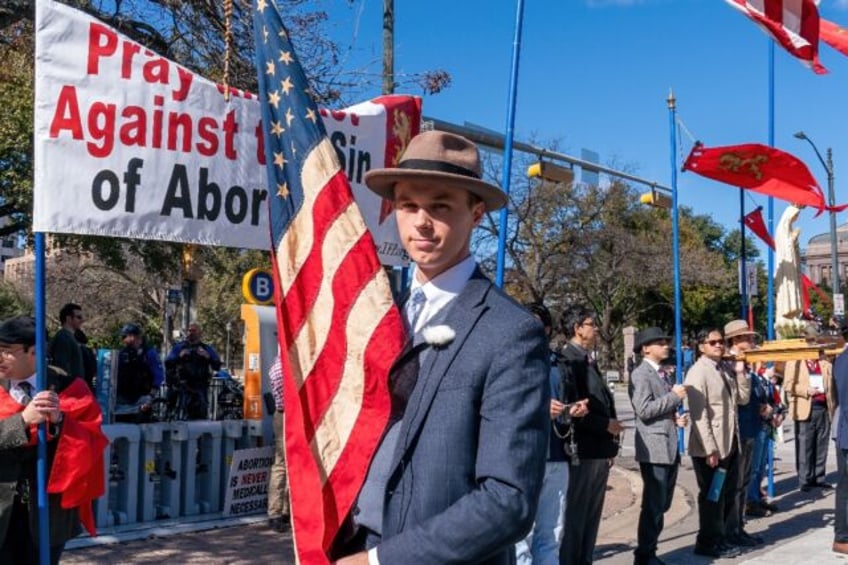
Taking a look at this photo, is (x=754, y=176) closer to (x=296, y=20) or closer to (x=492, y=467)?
(x=296, y=20)

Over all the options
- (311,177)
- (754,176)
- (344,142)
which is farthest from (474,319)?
(754,176)

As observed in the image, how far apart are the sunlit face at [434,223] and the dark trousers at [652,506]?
5354 millimetres

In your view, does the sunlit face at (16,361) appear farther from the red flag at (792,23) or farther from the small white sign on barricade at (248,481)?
the red flag at (792,23)

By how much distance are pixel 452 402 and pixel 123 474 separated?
708 centimetres

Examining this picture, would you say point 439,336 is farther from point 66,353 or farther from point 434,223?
point 66,353

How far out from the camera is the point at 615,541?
8.30 meters

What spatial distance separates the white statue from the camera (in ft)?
36.9

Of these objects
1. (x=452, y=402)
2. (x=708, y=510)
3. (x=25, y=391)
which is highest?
(x=452, y=402)

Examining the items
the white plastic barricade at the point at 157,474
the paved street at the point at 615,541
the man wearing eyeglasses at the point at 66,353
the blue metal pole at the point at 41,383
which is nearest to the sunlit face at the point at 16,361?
the blue metal pole at the point at 41,383

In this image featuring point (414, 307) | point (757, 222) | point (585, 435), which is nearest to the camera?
point (414, 307)

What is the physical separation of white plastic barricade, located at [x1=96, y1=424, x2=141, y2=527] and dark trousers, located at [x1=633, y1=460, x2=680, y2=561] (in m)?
4.51

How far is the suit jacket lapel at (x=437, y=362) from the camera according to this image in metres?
2.03

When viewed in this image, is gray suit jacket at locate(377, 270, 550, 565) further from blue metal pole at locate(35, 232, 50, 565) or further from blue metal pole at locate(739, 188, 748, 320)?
blue metal pole at locate(739, 188, 748, 320)

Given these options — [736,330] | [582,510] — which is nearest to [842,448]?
[736,330]
